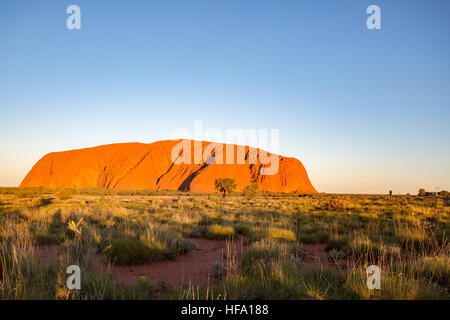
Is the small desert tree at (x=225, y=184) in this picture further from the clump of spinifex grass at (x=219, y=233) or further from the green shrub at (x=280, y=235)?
the green shrub at (x=280, y=235)

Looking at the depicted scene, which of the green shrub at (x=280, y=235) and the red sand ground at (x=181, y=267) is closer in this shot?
the red sand ground at (x=181, y=267)

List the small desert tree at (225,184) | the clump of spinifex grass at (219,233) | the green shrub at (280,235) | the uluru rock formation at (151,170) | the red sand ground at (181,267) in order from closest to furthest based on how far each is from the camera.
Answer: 1. the red sand ground at (181,267)
2. the green shrub at (280,235)
3. the clump of spinifex grass at (219,233)
4. the small desert tree at (225,184)
5. the uluru rock formation at (151,170)

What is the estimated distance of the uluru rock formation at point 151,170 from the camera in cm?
8256

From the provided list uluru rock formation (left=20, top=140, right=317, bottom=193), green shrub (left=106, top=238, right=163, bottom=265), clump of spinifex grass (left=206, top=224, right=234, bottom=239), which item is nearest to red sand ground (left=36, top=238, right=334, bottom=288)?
green shrub (left=106, top=238, right=163, bottom=265)

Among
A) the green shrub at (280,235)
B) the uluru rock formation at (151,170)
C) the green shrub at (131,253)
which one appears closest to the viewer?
the green shrub at (131,253)

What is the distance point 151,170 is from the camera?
291 feet

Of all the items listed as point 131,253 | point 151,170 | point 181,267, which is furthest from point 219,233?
point 151,170

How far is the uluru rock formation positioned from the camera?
82.6 metres

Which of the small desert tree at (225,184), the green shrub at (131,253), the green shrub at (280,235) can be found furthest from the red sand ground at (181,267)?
the small desert tree at (225,184)

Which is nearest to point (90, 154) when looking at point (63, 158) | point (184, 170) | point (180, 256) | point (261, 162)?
point (63, 158)

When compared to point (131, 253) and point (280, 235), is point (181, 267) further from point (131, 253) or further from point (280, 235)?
point (280, 235)

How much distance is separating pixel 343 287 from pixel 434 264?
1823 mm
